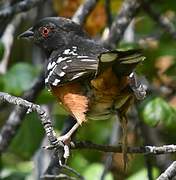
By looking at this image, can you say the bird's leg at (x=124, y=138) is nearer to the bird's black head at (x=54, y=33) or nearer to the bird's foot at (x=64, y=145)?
the bird's foot at (x=64, y=145)

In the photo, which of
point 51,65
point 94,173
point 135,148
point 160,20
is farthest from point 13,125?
point 160,20

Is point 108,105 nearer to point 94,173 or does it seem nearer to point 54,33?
point 54,33

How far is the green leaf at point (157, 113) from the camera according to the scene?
3.66m

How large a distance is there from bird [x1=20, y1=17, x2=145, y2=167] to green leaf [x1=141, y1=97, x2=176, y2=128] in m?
0.37

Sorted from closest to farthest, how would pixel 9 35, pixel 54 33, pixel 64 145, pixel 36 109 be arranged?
pixel 36 109
pixel 64 145
pixel 54 33
pixel 9 35

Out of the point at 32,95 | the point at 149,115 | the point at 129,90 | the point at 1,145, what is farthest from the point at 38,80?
the point at 129,90

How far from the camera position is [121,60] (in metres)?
2.79

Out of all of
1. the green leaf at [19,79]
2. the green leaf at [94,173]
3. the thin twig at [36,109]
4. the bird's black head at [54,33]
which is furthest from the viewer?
the green leaf at [94,173]

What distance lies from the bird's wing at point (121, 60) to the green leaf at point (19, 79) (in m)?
1.00

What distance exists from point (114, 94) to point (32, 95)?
81cm

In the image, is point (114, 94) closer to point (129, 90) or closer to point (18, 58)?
point (129, 90)

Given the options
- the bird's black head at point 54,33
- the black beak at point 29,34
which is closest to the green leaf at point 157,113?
the bird's black head at point 54,33

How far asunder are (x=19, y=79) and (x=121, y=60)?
1.23 m

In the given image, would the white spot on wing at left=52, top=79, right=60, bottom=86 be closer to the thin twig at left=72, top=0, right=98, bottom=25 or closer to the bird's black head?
the bird's black head
